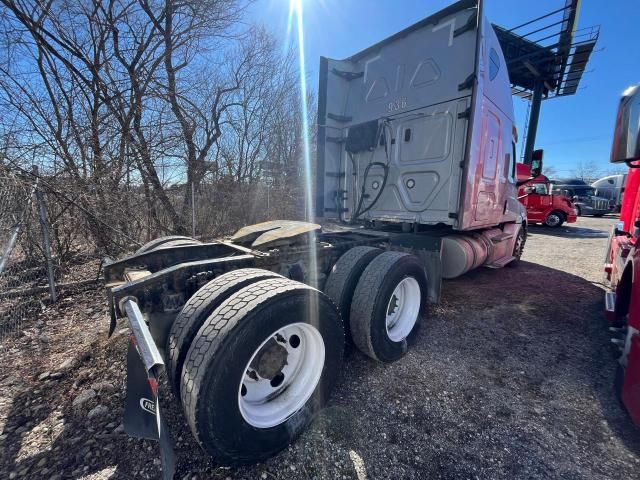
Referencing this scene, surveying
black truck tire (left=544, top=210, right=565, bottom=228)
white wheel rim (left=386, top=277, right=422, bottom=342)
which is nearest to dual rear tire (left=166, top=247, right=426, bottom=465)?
white wheel rim (left=386, top=277, right=422, bottom=342)

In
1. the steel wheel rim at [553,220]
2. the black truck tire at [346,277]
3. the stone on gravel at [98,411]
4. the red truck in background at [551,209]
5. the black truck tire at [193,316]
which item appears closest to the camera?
the black truck tire at [193,316]

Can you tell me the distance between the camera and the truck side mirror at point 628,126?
198 centimetres

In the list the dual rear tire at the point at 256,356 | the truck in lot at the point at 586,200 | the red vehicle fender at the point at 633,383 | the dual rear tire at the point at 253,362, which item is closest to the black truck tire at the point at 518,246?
the red vehicle fender at the point at 633,383

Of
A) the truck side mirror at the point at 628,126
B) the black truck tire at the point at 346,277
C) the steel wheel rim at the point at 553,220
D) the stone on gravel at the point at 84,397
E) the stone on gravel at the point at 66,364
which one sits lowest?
the steel wheel rim at the point at 553,220

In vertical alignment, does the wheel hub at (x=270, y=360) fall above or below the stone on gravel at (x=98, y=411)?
above

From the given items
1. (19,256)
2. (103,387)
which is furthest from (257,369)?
(19,256)

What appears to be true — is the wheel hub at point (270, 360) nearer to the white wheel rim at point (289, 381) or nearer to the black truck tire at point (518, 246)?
the white wheel rim at point (289, 381)

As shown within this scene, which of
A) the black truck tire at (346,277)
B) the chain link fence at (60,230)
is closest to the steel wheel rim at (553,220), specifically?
the black truck tire at (346,277)

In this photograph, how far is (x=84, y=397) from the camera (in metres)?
2.22

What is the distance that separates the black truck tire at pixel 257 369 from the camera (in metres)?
1.53

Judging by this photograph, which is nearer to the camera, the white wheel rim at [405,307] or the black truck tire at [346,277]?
the black truck tire at [346,277]

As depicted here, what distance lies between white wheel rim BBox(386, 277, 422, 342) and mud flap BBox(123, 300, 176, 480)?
223cm

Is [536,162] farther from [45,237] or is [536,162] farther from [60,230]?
[60,230]

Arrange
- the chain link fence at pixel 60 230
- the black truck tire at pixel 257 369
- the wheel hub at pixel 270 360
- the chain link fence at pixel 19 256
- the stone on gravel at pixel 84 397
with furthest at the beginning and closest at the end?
the chain link fence at pixel 60 230, the chain link fence at pixel 19 256, the stone on gravel at pixel 84 397, the wheel hub at pixel 270 360, the black truck tire at pixel 257 369
